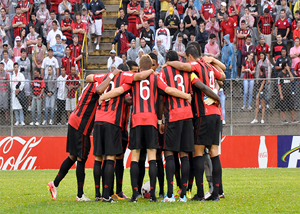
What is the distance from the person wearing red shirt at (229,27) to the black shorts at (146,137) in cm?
1283

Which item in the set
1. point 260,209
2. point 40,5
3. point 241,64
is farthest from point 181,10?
point 260,209

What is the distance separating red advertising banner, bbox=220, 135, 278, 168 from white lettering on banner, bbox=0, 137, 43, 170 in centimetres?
635

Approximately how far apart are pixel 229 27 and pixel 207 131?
1268cm

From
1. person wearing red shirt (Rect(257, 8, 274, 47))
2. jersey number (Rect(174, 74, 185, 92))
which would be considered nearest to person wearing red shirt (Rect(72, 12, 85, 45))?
person wearing red shirt (Rect(257, 8, 274, 47))

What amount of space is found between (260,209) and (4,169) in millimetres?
10506

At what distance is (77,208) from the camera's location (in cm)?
726

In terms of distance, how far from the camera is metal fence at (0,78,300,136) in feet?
51.8

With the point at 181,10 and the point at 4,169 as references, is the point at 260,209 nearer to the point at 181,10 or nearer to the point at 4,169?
the point at 4,169

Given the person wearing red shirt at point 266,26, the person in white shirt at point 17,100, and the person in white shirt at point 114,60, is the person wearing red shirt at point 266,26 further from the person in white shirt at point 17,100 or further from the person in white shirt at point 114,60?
the person in white shirt at point 17,100

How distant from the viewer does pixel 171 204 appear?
24.3 feet

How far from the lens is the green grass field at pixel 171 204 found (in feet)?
23.1

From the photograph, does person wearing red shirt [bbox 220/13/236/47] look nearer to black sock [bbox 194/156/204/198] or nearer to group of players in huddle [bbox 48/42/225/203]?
group of players in huddle [bbox 48/42/225/203]

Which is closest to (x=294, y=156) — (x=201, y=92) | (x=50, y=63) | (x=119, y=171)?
(x=201, y=92)

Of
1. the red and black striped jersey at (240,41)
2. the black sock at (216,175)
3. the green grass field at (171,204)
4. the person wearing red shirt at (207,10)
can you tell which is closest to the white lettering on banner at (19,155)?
the green grass field at (171,204)
